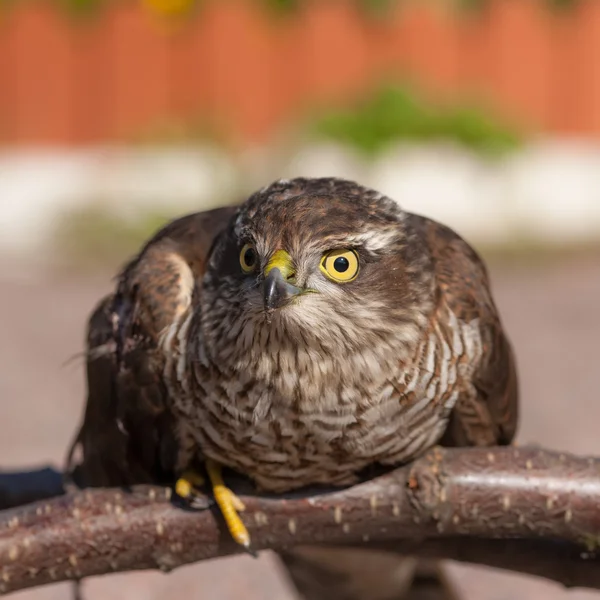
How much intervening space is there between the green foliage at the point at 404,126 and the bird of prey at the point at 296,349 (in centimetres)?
978

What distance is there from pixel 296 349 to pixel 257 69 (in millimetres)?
12490

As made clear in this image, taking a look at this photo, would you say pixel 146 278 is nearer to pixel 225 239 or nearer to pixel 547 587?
pixel 225 239

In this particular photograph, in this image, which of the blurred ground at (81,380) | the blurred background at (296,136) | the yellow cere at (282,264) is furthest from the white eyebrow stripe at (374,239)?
the blurred background at (296,136)

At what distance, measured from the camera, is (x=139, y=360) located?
9.86 feet

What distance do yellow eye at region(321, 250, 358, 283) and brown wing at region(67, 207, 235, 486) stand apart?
1.66ft

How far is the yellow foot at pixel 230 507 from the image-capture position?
283 centimetres

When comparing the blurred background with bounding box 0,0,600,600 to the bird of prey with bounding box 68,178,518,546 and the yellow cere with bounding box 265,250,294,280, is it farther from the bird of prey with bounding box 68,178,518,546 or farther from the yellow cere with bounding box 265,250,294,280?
the yellow cere with bounding box 265,250,294,280

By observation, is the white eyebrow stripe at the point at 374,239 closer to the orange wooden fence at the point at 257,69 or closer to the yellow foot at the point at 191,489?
the yellow foot at the point at 191,489

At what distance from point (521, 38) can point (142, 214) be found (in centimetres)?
568

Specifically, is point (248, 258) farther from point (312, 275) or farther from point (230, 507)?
point (230, 507)

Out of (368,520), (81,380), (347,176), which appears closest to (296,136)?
(347,176)

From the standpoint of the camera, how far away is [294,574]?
3.81 metres

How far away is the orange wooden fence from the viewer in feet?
47.9

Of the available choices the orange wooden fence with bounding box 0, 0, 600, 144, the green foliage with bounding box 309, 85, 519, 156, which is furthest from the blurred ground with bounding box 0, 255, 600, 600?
the orange wooden fence with bounding box 0, 0, 600, 144
